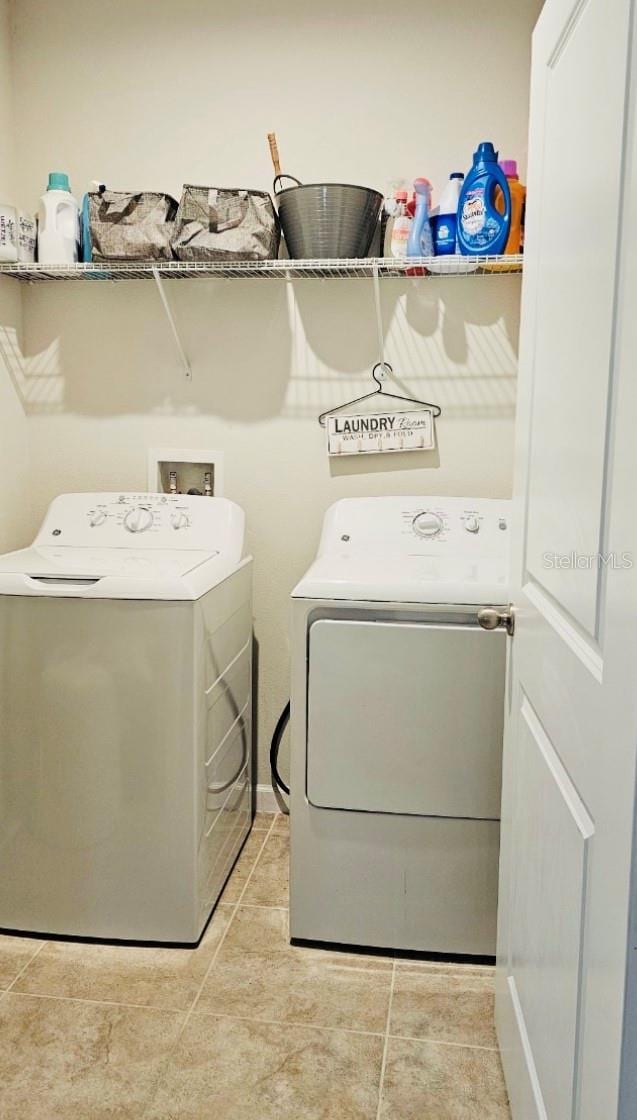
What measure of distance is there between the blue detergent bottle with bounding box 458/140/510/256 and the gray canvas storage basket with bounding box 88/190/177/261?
2.51 feet

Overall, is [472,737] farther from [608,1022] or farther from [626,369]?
[626,369]

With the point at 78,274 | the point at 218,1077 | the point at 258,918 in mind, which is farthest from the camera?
the point at 78,274

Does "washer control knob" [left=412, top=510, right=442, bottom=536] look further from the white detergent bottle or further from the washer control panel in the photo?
the white detergent bottle

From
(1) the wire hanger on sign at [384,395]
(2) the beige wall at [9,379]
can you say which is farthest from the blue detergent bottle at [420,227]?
(2) the beige wall at [9,379]

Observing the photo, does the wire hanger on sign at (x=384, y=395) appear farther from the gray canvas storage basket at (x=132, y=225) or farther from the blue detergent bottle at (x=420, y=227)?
the gray canvas storage basket at (x=132, y=225)

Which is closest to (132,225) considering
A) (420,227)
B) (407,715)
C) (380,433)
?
(420,227)

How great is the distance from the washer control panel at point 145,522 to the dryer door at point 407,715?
2.10 ft

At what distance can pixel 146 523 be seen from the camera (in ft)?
8.32

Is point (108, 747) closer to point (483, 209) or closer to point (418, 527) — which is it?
point (418, 527)

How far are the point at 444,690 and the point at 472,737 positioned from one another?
12 cm

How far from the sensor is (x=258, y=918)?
7.36 feet

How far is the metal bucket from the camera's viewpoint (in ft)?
7.61

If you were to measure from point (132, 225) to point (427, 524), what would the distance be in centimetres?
111

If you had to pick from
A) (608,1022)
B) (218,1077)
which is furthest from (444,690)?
(608,1022)
